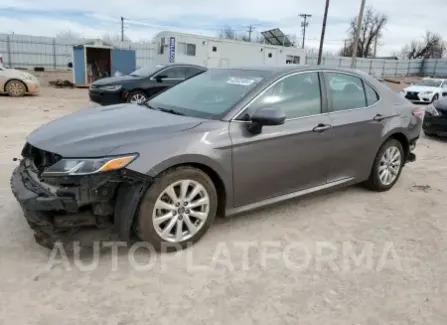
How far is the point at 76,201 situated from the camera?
2.82 metres

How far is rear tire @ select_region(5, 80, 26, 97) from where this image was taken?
14.0 m

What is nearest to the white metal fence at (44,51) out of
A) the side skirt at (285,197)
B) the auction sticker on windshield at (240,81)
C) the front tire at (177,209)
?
the auction sticker on windshield at (240,81)

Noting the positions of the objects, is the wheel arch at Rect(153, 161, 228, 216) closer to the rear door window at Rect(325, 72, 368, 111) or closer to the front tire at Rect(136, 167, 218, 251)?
the front tire at Rect(136, 167, 218, 251)

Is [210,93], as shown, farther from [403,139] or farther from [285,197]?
[403,139]

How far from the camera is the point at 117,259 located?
309 centimetres

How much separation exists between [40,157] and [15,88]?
41.3 ft

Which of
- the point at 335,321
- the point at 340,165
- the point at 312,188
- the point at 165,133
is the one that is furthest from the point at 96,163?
the point at 340,165

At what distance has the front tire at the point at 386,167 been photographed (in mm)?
4672

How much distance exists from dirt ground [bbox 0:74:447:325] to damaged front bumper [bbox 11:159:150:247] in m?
0.27

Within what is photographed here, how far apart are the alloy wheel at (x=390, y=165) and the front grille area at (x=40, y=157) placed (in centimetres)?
347

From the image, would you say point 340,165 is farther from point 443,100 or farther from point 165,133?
point 443,100

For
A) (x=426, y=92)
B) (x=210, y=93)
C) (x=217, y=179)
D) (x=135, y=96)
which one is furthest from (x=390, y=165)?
(x=426, y=92)

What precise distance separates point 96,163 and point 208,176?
0.89 meters

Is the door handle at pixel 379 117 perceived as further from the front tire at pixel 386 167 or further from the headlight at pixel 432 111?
the headlight at pixel 432 111
